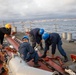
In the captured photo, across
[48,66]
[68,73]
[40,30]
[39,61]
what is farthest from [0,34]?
[68,73]

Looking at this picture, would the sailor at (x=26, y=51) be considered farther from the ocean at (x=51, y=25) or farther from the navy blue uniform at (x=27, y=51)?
the ocean at (x=51, y=25)

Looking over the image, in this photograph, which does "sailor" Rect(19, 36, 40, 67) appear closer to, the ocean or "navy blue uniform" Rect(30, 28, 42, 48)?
"navy blue uniform" Rect(30, 28, 42, 48)

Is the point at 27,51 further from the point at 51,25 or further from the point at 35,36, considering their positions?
the point at 51,25

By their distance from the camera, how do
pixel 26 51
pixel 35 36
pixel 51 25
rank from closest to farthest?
1. pixel 26 51
2. pixel 35 36
3. pixel 51 25

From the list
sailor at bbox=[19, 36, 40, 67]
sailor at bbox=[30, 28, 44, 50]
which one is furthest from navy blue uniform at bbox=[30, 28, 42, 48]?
sailor at bbox=[19, 36, 40, 67]

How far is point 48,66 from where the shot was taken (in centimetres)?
753

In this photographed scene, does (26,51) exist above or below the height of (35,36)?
below

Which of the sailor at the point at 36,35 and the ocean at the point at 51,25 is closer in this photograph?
the sailor at the point at 36,35

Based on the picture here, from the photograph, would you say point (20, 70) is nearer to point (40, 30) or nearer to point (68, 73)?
point (68, 73)

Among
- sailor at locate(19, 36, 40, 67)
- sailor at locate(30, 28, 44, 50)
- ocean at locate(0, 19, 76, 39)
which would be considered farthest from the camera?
ocean at locate(0, 19, 76, 39)

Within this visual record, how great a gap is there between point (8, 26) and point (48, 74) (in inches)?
305

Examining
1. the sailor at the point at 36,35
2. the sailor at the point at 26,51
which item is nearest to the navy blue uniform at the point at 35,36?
the sailor at the point at 36,35

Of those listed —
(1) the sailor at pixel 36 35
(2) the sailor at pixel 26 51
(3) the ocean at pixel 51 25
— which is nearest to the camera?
(2) the sailor at pixel 26 51

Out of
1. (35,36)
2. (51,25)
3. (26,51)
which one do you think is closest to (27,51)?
(26,51)
